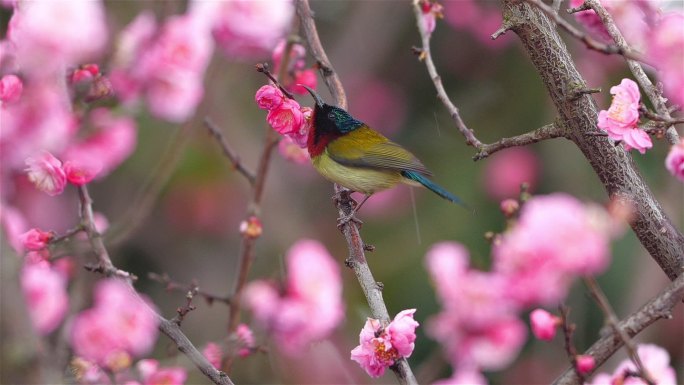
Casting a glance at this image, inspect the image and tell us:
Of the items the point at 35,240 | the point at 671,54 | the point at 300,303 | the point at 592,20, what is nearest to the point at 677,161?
the point at 671,54

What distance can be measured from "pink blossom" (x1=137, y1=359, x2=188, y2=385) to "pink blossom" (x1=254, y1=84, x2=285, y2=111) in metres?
0.74

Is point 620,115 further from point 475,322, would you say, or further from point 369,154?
point 369,154

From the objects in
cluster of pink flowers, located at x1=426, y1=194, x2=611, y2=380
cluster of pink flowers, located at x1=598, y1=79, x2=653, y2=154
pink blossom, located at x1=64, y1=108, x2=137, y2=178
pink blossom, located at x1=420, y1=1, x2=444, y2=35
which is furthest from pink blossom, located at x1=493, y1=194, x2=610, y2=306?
pink blossom, located at x1=64, y1=108, x2=137, y2=178

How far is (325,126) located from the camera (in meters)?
3.07

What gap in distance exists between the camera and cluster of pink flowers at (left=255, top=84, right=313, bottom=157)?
7.61 ft

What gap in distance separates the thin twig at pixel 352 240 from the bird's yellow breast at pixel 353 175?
55mm

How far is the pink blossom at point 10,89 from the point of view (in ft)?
7.18

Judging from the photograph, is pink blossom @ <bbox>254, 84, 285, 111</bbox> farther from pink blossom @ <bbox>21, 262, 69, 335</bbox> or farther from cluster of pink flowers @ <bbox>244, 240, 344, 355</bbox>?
pink blossom @ <bbox>21, 262, 69, 335</bbox>

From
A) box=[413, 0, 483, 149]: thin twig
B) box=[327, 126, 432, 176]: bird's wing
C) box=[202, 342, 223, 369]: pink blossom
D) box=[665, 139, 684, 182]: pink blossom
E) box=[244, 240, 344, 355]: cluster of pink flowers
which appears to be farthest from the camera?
box=[327, 126, 432, 176]: bird's wing

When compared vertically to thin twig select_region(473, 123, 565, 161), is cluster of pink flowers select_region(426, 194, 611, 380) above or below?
below

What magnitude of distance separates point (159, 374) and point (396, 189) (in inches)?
141

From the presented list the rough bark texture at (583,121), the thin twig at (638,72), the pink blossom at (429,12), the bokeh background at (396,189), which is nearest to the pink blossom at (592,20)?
the thin twig at (638,72)

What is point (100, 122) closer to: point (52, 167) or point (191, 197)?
point (52, 167)

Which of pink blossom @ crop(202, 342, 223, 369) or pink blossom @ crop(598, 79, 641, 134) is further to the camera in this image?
pink blossom @ crop(202, 342, 223, 369)
